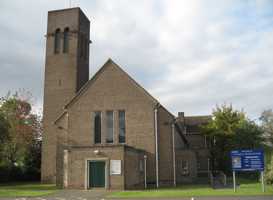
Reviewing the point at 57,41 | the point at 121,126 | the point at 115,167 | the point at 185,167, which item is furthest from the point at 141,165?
the point at 57,41

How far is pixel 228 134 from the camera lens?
2157 inches

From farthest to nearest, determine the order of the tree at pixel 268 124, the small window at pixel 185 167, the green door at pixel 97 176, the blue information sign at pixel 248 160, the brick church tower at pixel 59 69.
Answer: the tree at pixel 268 124, the brick church tower at pixel 59 69, the small window at pixel 185 167, the green door at pixel 97 176, the blue information sign at pixel 248 160

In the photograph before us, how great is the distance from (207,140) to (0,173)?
32785 millimetres

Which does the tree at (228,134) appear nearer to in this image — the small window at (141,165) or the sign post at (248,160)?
the small window at (141,165)

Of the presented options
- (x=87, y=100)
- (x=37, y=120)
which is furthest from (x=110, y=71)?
(x=37, y=120)

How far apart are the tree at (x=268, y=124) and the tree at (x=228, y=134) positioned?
11107mm

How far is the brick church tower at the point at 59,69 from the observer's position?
4575 cm

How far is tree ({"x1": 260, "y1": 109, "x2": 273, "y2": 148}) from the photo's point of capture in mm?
67188

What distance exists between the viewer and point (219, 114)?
184 ft

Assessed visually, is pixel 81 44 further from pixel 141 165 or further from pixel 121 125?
pixel 141 165

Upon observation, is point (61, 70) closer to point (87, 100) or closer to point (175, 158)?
point (87, 100)

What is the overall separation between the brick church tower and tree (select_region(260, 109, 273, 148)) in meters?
36.6

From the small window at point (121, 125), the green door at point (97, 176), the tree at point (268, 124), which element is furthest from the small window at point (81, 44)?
the tree at point (268, 124)

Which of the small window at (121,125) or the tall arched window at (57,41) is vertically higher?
the tall arched window at (57,41)
